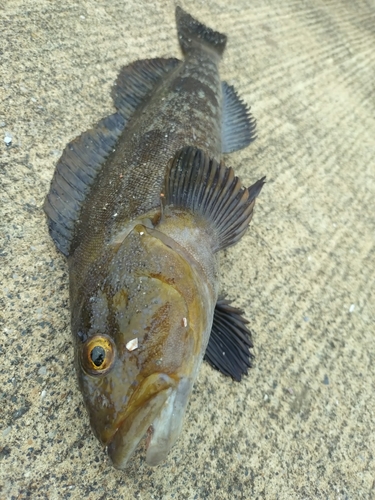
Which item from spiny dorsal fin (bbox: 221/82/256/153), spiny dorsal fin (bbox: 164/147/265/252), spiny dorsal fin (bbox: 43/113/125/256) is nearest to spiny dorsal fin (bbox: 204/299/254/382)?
spiny dorsal fin (bbox: 164/147/265/252)

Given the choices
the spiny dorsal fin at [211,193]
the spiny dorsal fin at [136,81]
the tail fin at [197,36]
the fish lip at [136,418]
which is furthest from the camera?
the tail fin at [197,36]

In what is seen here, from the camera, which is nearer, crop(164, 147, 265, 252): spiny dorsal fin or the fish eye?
the fish eye

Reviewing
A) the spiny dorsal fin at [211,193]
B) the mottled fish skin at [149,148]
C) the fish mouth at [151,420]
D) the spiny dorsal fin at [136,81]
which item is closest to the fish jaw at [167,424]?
the fish mouth at [151,420]

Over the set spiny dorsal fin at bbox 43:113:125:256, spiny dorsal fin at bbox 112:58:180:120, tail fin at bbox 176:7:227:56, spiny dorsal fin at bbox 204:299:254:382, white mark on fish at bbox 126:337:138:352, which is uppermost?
tail fin at bbox 176:7:227:56

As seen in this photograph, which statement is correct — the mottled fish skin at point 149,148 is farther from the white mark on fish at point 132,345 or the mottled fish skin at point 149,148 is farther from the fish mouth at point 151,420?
the fish mouth at point 151,420

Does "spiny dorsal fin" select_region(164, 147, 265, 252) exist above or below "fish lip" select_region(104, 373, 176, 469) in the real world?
above

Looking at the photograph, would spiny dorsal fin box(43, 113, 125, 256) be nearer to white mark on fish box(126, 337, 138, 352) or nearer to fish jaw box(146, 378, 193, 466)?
white mark on fish box(126, 337, 138, 352)

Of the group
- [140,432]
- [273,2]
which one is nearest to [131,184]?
[140,432]
